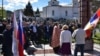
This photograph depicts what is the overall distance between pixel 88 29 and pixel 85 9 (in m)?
5.45

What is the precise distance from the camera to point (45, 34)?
28.6 meters

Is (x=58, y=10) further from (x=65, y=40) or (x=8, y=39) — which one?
(x=8, y=39)

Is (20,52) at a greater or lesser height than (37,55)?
greater

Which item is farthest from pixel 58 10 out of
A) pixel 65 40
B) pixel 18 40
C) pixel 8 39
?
pixel 18 40

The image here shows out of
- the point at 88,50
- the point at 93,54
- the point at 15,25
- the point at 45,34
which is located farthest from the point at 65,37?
the point at 45,34

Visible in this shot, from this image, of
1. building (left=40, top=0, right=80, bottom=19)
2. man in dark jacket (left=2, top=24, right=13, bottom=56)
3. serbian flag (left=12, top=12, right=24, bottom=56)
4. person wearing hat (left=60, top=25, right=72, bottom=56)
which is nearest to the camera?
serbian flag (left=12, top=12, right=24, bottom=56)

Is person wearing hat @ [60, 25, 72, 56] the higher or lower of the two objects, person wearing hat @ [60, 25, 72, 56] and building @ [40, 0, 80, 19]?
the higher

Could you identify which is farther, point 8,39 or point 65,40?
point 65,40

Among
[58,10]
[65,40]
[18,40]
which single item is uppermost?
[18,40]

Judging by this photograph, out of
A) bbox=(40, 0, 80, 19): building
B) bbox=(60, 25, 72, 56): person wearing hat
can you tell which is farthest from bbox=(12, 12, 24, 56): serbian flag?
bbox=(40, 0, 80, 19): building

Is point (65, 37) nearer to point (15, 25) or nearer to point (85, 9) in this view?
point (15, 25)

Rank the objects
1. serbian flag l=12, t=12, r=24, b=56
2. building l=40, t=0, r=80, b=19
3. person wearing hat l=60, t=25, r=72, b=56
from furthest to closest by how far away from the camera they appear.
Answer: building l=40, t=0, r=80, b=19 → person wearing hat l=60, t=25, r=72, b=56 → serbian flag l=12, t=12, r=24, b=56

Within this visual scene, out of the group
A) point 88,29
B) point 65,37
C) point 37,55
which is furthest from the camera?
point 37,55

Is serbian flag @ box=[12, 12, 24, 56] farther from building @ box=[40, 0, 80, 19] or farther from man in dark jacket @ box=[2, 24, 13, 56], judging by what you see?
building @ box=[40, 0, 80, 19]
